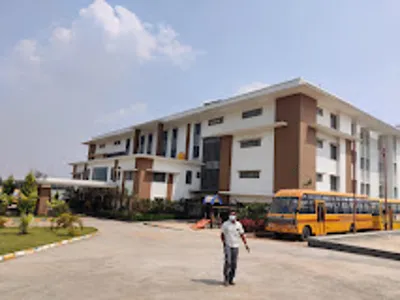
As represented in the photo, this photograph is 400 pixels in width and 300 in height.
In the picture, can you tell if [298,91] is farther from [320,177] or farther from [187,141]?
[187,141]

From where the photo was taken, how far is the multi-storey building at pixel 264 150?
73.7 feet

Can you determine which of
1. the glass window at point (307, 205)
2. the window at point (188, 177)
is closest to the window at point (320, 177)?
the glass window at point (307, 205)

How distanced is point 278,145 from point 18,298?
65.6 ft

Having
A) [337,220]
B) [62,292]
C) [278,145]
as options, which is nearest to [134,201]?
[278,145]

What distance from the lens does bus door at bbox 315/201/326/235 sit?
16.9 meters

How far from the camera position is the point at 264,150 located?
79.4 ft

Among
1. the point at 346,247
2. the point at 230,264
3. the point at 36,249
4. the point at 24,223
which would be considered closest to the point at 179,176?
the point at 24,223

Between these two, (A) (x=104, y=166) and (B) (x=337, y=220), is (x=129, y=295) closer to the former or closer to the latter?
(B) (x=337, y=220)

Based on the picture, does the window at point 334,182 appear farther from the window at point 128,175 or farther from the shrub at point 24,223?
the shrub at point 24,223

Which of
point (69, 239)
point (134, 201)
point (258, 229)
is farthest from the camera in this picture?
point (134, 201)

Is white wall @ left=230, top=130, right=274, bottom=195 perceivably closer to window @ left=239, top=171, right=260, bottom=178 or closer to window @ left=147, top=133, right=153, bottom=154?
window @ left=239, top=171, right=260, bottom=178

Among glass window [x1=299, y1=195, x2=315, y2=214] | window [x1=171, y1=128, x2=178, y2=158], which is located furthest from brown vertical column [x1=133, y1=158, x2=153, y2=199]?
glass window [x1=299, y1=195, x2=315, y2=214]

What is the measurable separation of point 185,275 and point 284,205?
33.8 feet

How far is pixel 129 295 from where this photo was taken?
577 cm
